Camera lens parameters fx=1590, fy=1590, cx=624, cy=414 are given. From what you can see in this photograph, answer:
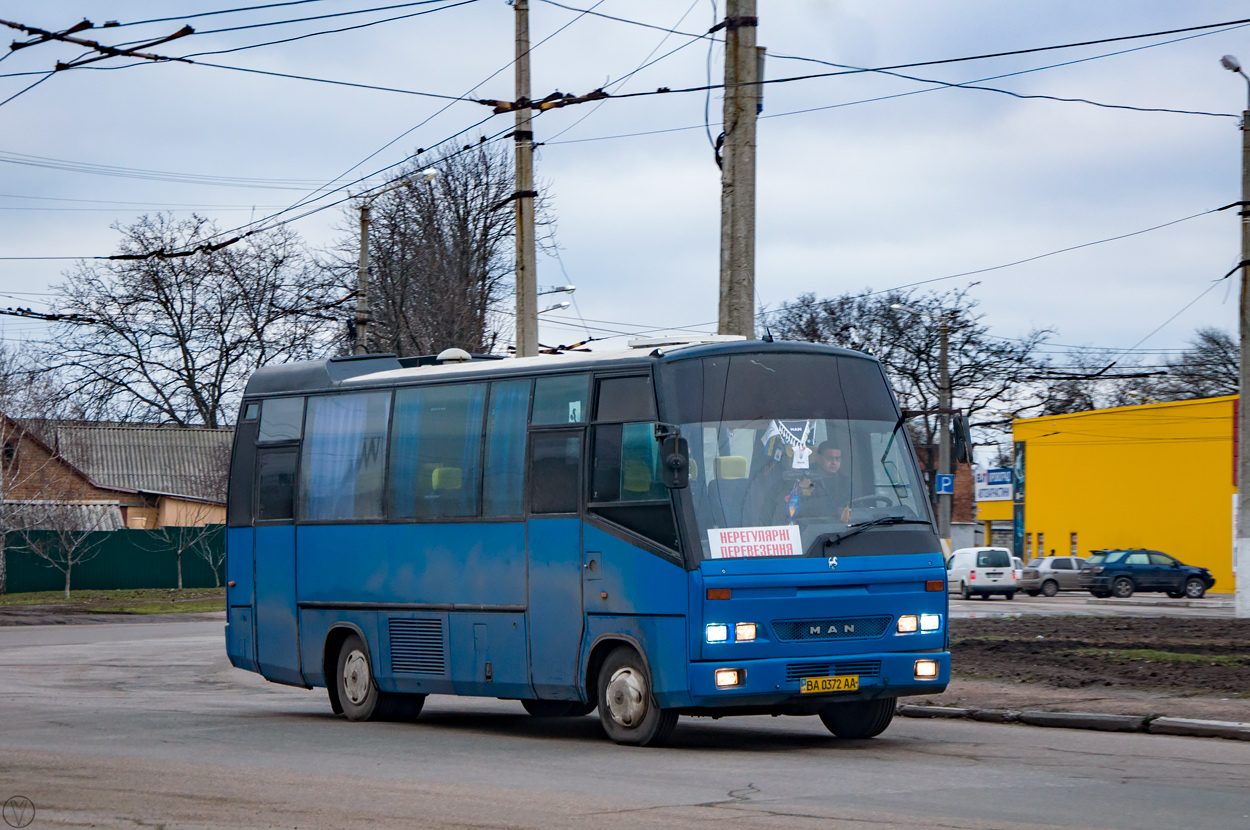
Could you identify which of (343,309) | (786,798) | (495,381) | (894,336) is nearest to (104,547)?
(343,309)

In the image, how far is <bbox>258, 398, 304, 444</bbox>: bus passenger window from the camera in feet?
51.2

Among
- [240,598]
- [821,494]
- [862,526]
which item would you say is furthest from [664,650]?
[240,598]

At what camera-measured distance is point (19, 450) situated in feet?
161

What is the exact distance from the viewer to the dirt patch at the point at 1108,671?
44.5 feet

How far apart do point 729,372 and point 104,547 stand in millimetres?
43701

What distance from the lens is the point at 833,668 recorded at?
439 inches

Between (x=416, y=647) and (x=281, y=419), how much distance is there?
11.1ft

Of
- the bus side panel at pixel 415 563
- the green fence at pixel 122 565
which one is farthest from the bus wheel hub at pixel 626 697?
the green fence at pixel 122 565

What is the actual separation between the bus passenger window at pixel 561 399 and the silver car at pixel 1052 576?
40.5 metres

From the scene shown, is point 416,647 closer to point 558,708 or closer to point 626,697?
point 558,708

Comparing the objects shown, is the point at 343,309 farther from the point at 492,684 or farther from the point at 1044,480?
the point at 492,684

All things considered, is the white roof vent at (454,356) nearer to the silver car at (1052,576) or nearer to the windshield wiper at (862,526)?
the windshield wiper at (862,526)

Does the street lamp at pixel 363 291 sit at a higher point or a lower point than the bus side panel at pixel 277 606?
higher

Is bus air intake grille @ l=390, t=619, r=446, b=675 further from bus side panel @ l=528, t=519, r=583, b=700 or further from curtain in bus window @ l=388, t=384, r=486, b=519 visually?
bus side panel @ l=528, t=519, r=583, b=700
